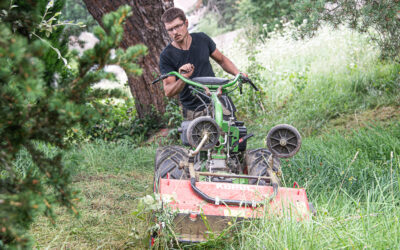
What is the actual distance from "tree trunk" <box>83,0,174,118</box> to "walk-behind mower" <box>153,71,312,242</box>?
8.93ft

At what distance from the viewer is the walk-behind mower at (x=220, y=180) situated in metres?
2.54

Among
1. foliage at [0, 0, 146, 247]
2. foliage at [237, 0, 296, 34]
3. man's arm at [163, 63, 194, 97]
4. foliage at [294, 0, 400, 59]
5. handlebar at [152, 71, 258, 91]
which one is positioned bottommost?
foliage at [0, 0, 146, 247]

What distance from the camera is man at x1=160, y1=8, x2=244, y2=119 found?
396cm

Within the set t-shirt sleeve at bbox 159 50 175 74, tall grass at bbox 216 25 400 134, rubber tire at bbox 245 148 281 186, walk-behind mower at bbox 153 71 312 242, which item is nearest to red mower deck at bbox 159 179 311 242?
walk-behind mower at bbox 153 71 312 242

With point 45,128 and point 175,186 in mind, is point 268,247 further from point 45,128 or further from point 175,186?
point 45,128

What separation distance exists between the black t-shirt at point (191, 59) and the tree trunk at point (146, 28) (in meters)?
1.72

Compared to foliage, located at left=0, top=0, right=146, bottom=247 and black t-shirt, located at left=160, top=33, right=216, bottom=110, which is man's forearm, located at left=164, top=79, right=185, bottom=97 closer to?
black t-shirt, located at left=160, top=33, right=216, bottom=110

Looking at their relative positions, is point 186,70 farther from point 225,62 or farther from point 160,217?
point 160,217

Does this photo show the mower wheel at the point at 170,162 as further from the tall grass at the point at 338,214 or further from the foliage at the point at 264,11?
the foliage at the point at 264,11

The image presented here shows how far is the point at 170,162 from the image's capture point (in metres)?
3.53

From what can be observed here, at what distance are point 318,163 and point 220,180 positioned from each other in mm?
1549

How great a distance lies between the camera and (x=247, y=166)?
3.55m

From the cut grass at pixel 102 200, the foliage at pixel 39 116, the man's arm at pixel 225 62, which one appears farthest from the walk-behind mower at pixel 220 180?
the foliage at pixel 39 116

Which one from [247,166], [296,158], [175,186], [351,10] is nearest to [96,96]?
[175,186]
